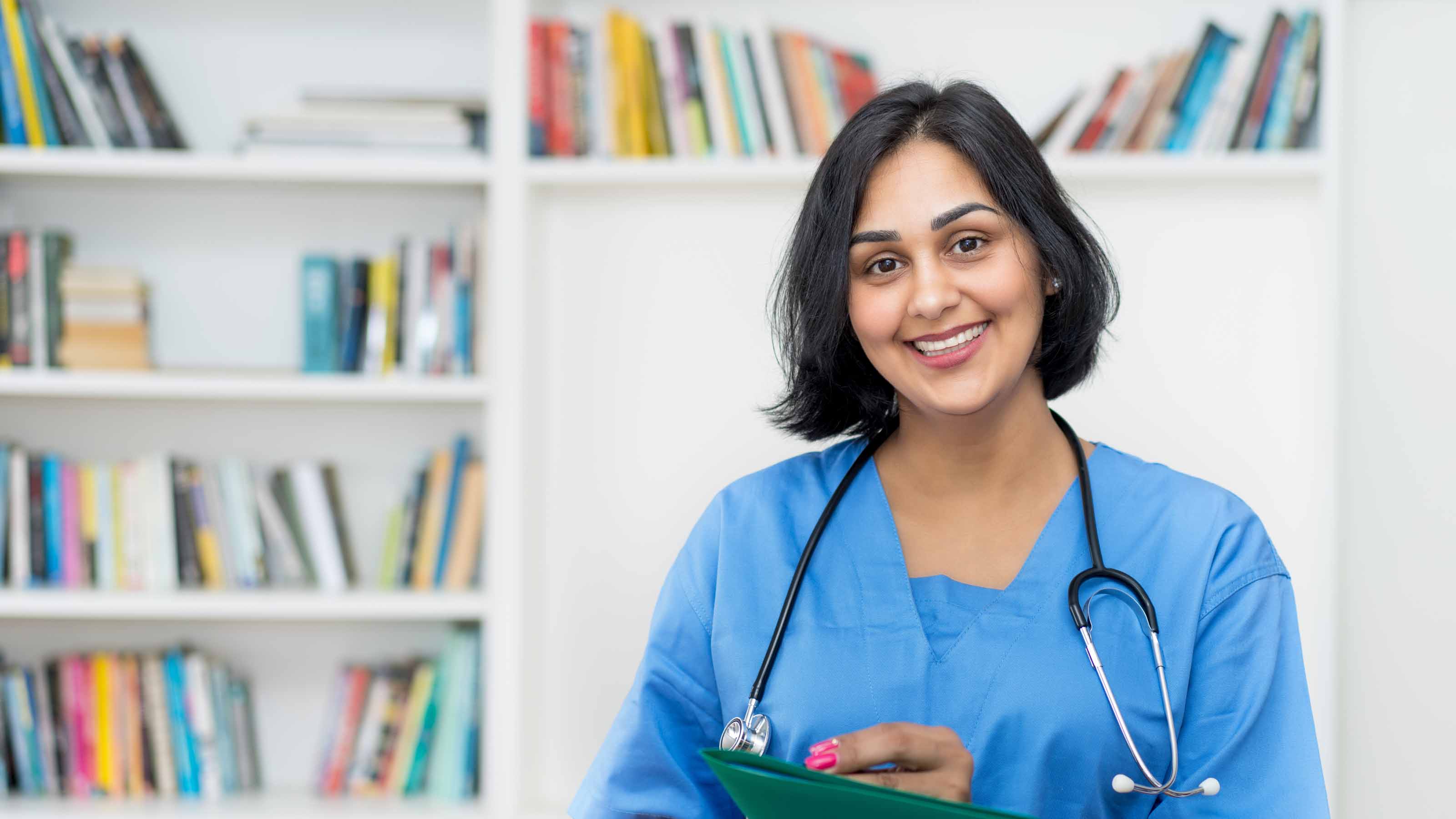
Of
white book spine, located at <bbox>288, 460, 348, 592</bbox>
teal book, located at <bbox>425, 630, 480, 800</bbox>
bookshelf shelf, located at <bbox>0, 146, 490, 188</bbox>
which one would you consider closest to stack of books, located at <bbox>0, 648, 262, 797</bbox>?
white book spine, located at <bbox>288, 460, 348, 592</bbox>

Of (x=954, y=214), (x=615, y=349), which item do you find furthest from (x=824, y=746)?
(x=615, y=349)

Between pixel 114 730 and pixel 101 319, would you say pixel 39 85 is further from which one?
pixel 114 730

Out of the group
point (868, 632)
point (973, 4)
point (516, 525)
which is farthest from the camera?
point (973, 4)

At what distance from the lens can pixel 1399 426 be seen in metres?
1.99

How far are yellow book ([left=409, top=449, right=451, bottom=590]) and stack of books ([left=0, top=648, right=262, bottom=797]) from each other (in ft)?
1.34

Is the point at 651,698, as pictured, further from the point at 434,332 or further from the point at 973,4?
the point at 973,4

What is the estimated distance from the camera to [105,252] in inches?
86.7

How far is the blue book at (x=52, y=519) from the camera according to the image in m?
2.04

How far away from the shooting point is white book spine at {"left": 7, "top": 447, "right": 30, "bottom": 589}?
2.01m

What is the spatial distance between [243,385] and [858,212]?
1287 mm

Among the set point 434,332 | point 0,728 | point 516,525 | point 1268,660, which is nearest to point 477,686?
point 516,525

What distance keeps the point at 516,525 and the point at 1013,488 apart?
1.06 meters

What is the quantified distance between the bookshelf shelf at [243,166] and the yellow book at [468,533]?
0.52 meters

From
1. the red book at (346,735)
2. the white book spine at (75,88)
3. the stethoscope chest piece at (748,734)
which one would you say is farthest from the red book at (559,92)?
the stethoscope chest piece at (748,734)
